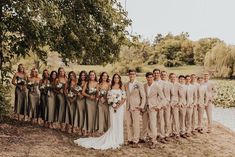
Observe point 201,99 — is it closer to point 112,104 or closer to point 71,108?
point 112,104

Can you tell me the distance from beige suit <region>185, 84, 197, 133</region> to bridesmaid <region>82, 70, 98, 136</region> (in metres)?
3.25

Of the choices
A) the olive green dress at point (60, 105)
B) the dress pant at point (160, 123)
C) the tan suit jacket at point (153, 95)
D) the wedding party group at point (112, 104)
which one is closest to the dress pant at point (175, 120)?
the wedding party group at point (112, 104)

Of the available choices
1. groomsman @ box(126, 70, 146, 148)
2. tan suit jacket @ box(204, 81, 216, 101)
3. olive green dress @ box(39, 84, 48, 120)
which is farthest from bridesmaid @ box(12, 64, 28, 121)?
tan suit jacket @ box(204, 81, 216, 101)

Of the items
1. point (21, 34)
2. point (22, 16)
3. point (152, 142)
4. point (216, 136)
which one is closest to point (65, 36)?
point (21, 34)

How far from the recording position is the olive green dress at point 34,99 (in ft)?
48.9

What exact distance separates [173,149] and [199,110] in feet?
9.50

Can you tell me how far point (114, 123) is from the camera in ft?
42.8

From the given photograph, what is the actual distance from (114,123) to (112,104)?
0.55 metres

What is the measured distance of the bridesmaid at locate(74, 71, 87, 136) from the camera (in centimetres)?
1359

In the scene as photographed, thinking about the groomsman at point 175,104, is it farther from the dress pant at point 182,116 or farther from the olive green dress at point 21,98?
the olive green dress at point 21,98

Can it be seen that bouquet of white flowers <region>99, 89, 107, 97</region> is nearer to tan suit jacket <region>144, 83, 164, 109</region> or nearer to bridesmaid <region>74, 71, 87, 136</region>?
bridesmaid <region>74, 71, 87, 136</region>

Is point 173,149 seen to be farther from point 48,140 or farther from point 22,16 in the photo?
point 22,16

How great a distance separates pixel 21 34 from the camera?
15.2m

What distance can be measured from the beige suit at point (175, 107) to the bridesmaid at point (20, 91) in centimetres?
462
